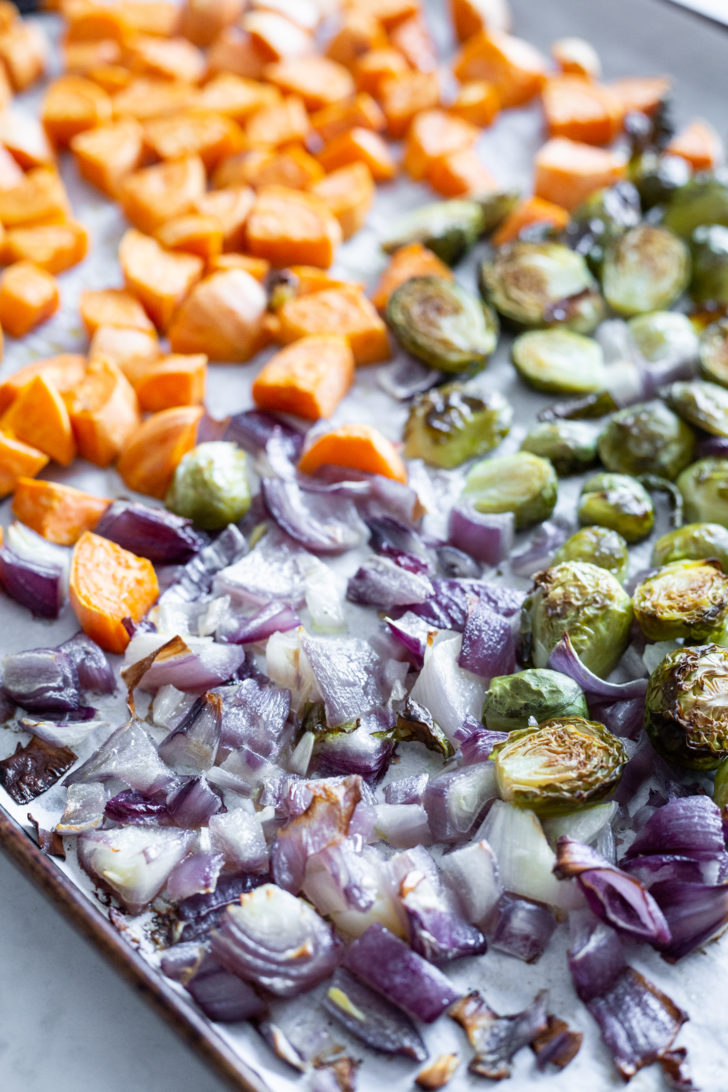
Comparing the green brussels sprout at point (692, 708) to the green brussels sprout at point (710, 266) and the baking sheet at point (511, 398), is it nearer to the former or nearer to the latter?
the baking sheet at point (511, 398)

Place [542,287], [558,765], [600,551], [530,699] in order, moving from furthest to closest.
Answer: [542,287], [600,551], [530,699], [558,765]

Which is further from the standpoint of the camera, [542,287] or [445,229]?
[445,229]

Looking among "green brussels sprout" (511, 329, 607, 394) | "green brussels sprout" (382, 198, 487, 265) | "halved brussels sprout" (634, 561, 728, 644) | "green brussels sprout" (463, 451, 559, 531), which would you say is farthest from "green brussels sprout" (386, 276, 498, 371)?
"halved brussels sprout" (634, 561, 728, 644)

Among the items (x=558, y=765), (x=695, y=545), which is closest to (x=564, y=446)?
(x=695, y=545)

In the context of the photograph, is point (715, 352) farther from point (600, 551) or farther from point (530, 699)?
point (530, 699)

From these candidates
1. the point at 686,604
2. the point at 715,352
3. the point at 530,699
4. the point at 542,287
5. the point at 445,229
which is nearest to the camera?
the point at 530,699

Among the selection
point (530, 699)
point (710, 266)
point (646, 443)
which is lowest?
point (530, 699)

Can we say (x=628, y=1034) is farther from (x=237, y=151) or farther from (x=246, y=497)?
(x=237, y=151)

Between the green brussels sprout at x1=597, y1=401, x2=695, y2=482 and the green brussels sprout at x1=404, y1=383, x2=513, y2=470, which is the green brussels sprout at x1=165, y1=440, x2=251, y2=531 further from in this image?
the green brussels sprout at x1=597, y1=401, x2=695, y2=482
